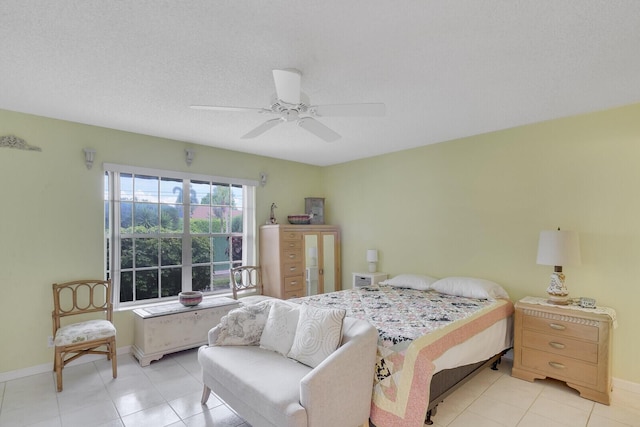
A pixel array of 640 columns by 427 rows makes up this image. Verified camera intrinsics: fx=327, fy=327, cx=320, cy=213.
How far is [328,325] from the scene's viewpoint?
2.20m

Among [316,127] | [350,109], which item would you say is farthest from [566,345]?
[316,127]

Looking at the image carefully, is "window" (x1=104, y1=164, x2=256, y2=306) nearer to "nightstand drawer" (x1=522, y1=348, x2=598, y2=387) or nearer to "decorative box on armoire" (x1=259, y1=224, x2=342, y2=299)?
"decorative box on armoire" (x1=259, y1=224, x2=342, y2=299)

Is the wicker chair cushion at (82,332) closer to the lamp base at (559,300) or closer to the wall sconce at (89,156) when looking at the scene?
the wall sconce at (89,156)

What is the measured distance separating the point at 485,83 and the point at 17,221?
4320 millimetres

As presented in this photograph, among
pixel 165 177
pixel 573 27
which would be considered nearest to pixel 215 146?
pixel 165 177

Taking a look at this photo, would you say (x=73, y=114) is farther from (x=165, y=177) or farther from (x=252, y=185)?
(x=252, y=185)

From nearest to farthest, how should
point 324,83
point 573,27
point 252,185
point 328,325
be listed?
point 573,27 < point 328,325 < point 324,83 < point 252,185

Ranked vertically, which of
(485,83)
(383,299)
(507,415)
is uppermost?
(485,83)

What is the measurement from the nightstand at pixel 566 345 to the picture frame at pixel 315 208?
3.14 meters

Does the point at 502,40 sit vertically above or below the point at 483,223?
above

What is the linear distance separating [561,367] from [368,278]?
7.76ft

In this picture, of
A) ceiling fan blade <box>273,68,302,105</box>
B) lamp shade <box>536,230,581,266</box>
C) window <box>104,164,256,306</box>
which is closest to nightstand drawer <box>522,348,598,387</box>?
lamp shade <box>536,230,581,266</box>

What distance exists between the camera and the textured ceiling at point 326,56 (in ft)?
5.44

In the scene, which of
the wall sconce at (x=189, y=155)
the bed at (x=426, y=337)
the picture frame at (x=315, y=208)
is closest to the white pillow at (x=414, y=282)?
the bed at (x=426, y=337)
